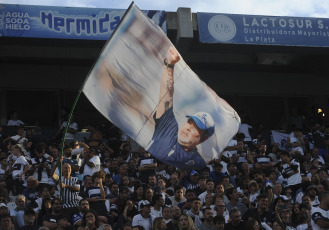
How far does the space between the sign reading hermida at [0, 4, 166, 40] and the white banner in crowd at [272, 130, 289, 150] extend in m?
4.28

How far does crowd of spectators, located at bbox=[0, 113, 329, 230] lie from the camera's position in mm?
11766

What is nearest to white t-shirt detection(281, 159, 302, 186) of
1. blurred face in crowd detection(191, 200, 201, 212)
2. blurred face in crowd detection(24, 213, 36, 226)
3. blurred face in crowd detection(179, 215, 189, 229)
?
blurred face in crowd detection(191, 200, 201, 212)

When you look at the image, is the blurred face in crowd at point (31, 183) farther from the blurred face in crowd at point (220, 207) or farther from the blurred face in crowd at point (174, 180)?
the blurred face in crowd at point (220, 207)

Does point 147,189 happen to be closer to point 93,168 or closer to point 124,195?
point 124,195

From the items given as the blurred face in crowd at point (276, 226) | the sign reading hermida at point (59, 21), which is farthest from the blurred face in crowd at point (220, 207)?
the sign reading hermida at point (59, 21)

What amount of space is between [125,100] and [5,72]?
12.6 meters

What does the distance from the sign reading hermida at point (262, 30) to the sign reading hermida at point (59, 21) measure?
1.35 metres

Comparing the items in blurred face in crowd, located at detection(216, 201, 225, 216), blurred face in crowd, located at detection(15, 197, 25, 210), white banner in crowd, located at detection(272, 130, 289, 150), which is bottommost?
blurred face in crowd, located at detection(216, 201, 225, 216)

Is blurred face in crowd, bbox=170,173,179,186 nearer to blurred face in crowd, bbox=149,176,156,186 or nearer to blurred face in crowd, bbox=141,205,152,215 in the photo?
blurred face in crowd, bbox=149,176,156,186

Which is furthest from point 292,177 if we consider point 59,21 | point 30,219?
point 59,21

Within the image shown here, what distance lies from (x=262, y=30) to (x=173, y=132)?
9727 mm

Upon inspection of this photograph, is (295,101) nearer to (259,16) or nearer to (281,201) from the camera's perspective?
(259,16)

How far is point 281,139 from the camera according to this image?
19797 mm

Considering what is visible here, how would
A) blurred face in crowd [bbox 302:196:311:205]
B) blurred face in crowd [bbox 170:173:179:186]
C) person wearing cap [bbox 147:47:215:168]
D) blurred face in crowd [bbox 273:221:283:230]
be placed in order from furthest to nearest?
blurred face in crowd [bbox 170:173:179:186], blurred face in crowd [bbox 302:196:311:205], blurred face in crowd [bbox 273:221:283:230], person wearing cap [bbox 147:47:215:168]
